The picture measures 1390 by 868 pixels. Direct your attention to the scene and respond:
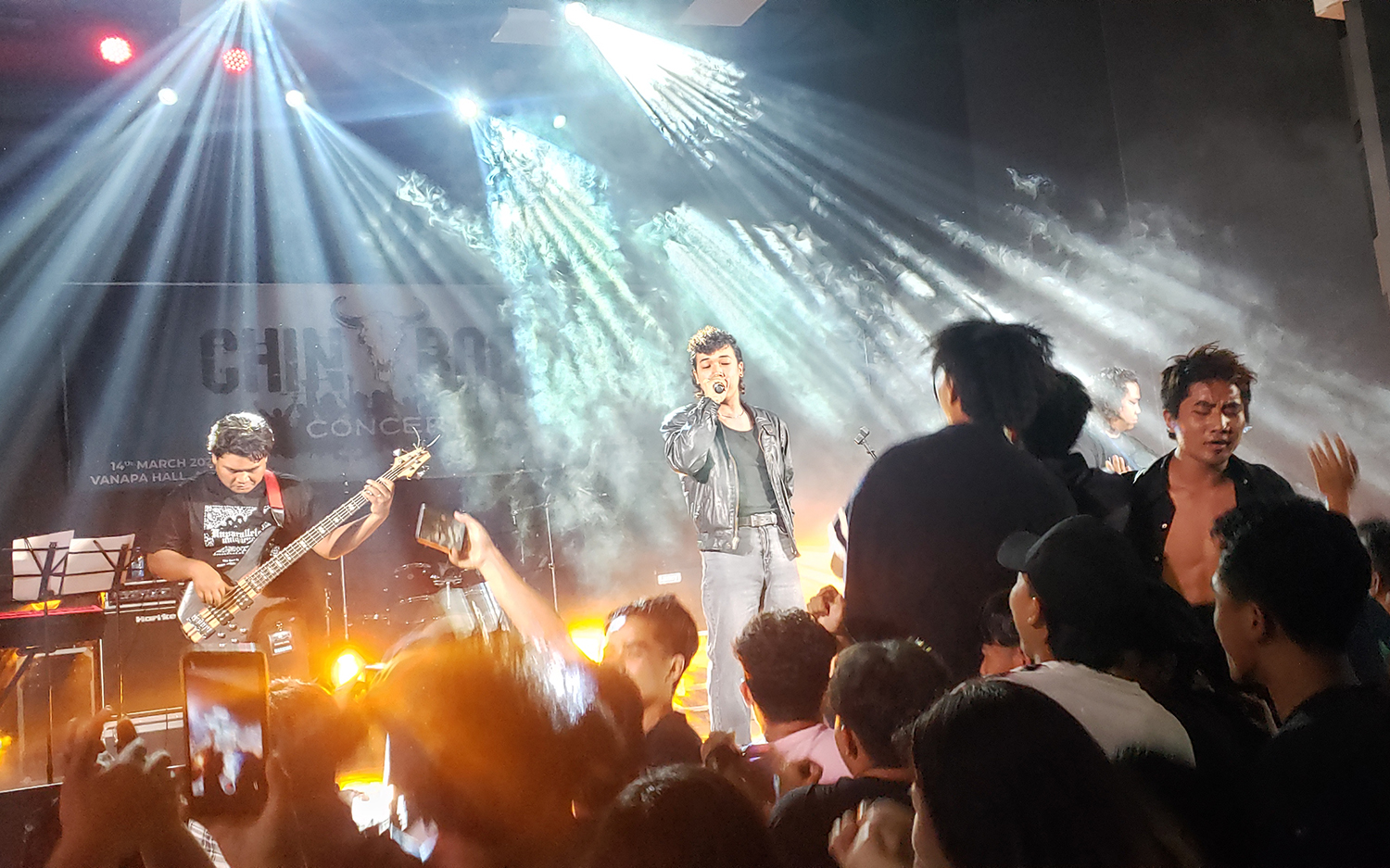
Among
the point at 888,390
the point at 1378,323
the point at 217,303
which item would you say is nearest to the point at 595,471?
the point at 888,390

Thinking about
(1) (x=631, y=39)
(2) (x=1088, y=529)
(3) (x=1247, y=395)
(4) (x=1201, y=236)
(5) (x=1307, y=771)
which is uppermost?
(1) (x=631, y=39)

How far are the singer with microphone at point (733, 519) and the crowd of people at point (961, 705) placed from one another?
0.06 meters

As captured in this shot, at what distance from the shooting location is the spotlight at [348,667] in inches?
161

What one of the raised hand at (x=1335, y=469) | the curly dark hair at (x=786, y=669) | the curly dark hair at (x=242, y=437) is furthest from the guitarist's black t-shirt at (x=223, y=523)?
the raised hand at (x=1335, y=469)

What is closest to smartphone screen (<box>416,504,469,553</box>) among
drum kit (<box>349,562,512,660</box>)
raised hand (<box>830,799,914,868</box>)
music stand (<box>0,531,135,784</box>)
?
drum kit (<box>349,562,512,660</box>)

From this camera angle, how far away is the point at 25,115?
451 cm

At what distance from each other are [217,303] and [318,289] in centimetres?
46

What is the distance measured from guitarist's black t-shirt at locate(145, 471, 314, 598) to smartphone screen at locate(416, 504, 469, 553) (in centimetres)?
48

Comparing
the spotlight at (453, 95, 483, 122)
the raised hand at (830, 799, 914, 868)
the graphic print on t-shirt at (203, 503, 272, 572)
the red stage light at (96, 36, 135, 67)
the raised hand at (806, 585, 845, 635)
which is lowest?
the raised hand at (830, 799, 914, 868)

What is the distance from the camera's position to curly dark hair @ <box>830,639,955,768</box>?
81.4 inches

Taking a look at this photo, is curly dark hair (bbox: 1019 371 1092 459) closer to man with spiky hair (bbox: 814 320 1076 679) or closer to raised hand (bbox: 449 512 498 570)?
man with spiky hair (bbox: 814 320 1076 679)

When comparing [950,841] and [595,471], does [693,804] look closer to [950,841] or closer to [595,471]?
[950,841]

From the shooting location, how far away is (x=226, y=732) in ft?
7.69

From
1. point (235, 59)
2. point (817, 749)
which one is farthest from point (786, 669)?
point (235, 59)
